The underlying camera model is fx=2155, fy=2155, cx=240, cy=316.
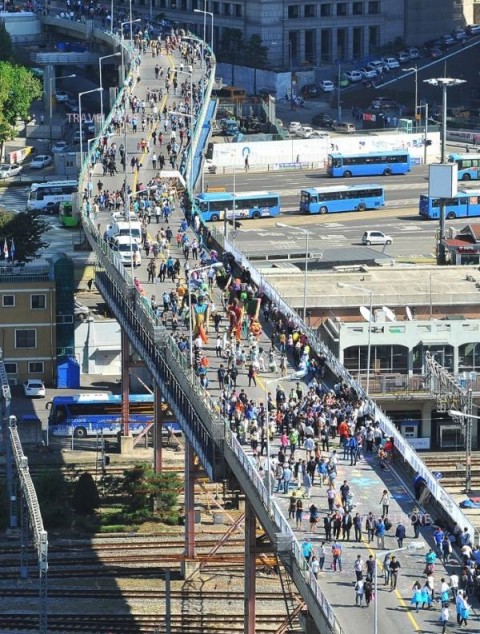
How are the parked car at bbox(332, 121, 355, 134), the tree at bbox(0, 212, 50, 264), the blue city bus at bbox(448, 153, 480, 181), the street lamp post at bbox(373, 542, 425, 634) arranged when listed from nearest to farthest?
the street lamp post at bbox(373, 542, 425, 634), the tree at bbox(0, 212, 50, 264), the blue city bus at bbox(448, 153, 480, 181), the parked car at bbox(332, 121, 355, 134)

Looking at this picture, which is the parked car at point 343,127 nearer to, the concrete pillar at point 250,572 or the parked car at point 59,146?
the parked car at point 59,146

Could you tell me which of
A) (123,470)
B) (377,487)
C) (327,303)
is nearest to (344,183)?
(327,303)

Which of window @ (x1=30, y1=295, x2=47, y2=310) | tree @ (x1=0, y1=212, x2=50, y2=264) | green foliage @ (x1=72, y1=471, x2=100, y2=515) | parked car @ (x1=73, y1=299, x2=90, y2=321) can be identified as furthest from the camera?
tree @ (x1=0, y1=212, x2=50, y2=264)

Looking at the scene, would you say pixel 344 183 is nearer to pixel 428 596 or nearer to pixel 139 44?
pixel 139 44

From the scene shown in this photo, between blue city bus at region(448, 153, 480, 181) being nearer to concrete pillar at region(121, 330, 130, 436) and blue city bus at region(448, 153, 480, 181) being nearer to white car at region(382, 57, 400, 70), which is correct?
white car at region(382, 57, 400, 70)

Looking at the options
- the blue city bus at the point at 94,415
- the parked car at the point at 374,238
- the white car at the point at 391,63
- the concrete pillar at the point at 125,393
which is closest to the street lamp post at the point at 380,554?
the blue city bus at the point at 94,415

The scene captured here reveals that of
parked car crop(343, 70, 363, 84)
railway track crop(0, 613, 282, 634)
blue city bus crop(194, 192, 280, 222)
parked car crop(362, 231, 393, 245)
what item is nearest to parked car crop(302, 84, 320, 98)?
parked car crop(343, 70, 363, 84)
